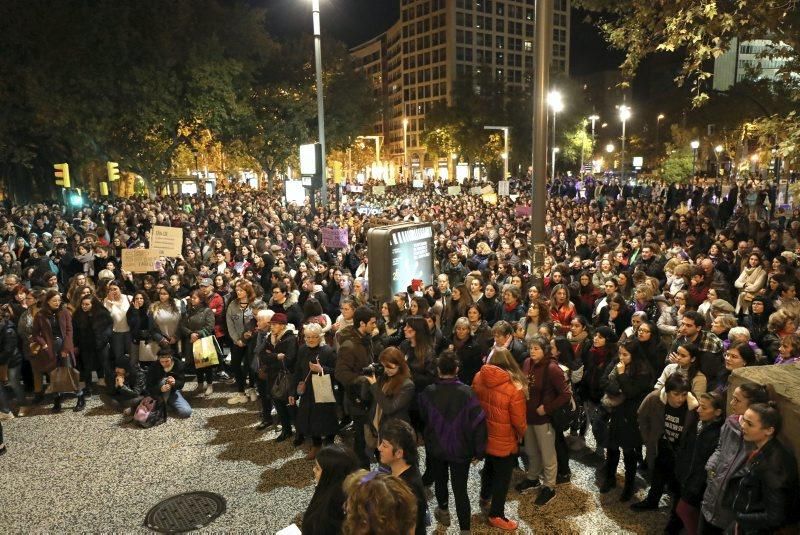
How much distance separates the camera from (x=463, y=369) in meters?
6.73

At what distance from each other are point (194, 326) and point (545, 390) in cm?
547

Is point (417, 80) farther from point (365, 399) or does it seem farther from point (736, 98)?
point (365, 399)

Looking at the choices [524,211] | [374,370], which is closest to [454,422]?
[374,370]

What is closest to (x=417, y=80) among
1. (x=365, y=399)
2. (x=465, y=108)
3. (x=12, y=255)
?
(x=465, y=108)

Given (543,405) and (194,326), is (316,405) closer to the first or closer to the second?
(543,405)

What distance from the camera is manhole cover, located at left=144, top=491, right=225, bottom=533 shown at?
533 centimetres

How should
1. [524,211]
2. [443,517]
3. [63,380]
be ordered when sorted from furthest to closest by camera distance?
[524,211]
[63,380]
[443,517]

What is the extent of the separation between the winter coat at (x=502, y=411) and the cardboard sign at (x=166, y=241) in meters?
8.53

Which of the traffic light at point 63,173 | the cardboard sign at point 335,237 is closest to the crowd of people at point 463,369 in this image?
the cardboard sign at point 335,237

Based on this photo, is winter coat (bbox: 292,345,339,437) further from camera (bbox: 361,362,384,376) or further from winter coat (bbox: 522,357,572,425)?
winter coat (bbox: 522,357,572,425)

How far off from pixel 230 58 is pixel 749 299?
95.5 ft

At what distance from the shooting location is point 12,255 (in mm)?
12742

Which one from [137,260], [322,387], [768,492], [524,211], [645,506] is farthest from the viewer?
[524,211]

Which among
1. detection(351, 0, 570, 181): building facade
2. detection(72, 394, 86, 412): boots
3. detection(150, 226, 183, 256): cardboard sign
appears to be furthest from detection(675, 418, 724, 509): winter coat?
detection(351, 0, 570, 181): building facade
